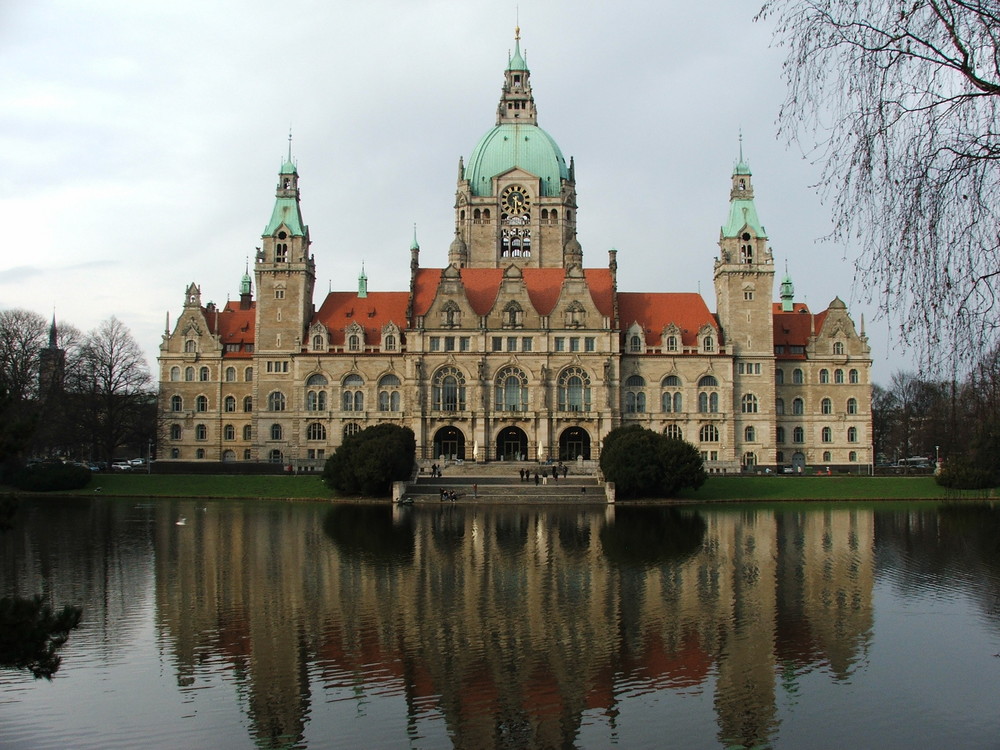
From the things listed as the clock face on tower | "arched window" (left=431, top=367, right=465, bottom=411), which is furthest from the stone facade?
the clock face on tower

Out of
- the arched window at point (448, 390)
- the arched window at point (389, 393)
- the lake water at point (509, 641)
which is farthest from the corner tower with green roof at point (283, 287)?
the lake water at point (509, 641)

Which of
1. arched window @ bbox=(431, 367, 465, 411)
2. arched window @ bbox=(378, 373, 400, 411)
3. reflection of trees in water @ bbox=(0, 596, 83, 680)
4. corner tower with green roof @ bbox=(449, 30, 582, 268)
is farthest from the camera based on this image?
corner tower with green roof @ bbox=(449, 30, 582, 268)

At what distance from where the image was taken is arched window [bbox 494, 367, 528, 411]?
71.9m

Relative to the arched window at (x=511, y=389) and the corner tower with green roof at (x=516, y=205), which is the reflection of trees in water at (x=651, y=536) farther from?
the corner tower with green roof at (x=516, y=205)

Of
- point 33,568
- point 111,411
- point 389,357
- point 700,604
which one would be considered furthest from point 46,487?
point 700,604

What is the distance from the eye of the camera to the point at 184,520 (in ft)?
139

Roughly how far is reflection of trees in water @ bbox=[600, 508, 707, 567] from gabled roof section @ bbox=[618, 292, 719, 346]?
27905 mm

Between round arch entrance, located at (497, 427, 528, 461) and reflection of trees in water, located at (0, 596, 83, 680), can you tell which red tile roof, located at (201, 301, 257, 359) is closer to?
round arch entrance, located at (497, 427, 528, 461)

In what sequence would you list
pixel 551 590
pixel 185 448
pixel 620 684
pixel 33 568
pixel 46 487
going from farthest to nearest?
pixel 185 448, pixel 46 487, pixel 33 568, pixel 551 590, pixel 620 684

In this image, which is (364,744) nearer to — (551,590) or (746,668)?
(746,668)

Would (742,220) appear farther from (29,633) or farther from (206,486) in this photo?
(29,633)

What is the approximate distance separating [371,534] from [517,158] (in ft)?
179

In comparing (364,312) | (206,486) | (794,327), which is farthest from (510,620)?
(794,327)

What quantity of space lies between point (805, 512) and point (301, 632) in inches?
1352
